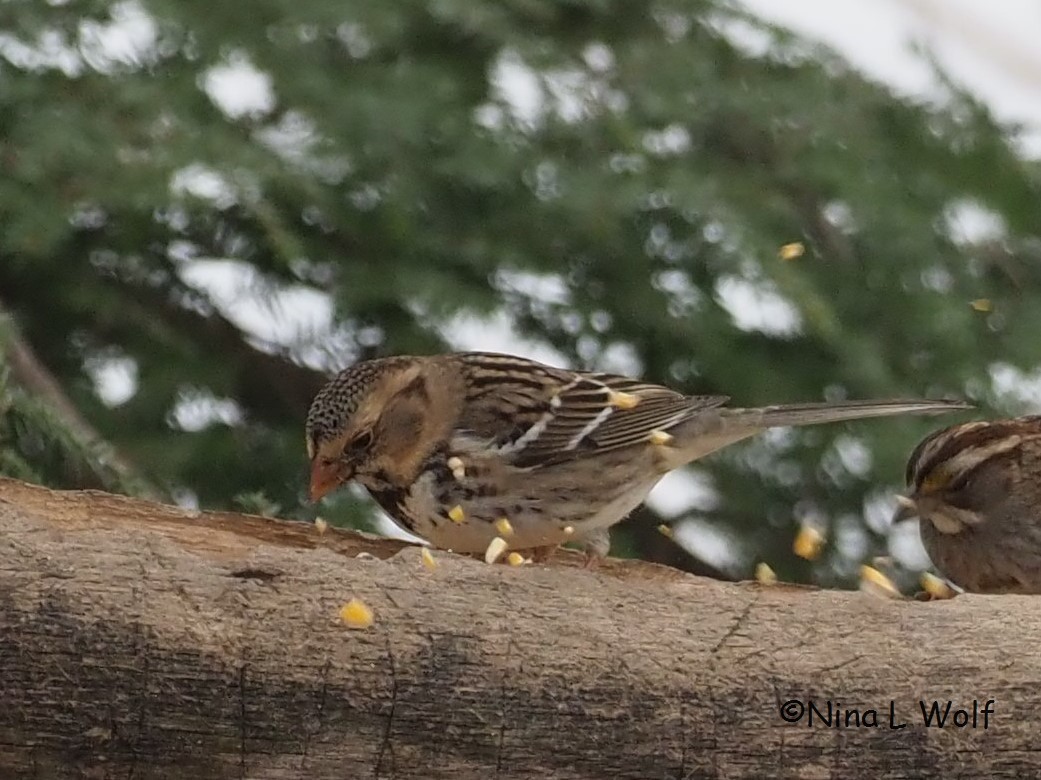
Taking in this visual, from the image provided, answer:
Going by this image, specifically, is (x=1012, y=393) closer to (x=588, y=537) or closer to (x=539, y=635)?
(x=588, y=537)

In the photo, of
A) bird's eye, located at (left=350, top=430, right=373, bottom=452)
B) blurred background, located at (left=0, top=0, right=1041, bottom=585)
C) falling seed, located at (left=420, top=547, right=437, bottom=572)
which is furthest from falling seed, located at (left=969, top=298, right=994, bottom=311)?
falling seed, located at (left=420, top=547, right=437, bottom=572)

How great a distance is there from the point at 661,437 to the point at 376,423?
1.45 feet

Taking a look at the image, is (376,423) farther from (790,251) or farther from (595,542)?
(790,251)

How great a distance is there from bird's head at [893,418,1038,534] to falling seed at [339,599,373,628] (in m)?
1.12

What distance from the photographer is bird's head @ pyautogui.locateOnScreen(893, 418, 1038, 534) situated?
7.80ft

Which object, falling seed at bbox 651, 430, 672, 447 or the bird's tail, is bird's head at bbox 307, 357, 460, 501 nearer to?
falling seed at bbox 651, 430, 672, 447

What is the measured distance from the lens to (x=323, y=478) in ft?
7.39

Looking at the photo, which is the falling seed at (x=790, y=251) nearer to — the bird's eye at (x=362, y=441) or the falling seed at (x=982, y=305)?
the falling seed at (x=982, y=305)

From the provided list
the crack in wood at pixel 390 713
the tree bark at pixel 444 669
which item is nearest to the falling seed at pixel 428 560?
the tree bark at pixel 444 669

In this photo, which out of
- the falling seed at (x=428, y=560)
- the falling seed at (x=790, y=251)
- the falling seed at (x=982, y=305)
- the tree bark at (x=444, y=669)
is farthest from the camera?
the falling seed at (x=982, y=305)

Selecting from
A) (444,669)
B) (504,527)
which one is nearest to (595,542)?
(504,527)

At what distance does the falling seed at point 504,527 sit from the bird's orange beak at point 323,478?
9.7 inches

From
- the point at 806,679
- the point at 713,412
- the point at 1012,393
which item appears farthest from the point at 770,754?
the point at 1012,393

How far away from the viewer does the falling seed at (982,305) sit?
2.49 metres
